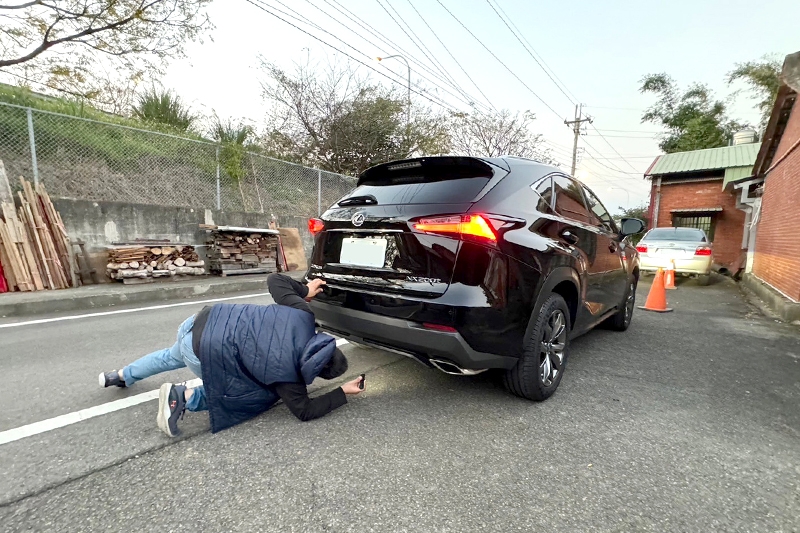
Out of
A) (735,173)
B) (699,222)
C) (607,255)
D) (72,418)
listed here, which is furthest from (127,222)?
(699,222)

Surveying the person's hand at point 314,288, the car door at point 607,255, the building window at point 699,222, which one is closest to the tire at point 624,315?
the car door at point 607,255

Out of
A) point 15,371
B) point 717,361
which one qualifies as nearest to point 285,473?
point 15,371

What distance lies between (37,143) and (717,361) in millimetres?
10071

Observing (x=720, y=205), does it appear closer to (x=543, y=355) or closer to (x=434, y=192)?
(x=543, y=355)

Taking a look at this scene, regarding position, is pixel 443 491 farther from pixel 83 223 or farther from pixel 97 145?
pixel 97 145

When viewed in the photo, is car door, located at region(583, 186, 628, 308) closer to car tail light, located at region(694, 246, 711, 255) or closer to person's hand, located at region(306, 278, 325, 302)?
person's hand, located at region(306, 278, 325, 302)

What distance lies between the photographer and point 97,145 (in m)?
7.39

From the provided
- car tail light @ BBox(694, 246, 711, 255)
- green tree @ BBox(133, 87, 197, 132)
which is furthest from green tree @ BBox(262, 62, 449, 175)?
car tail light @ BBox(694, 246, 711, 255)

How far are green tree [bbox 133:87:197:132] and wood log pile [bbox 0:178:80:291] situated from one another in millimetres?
5308

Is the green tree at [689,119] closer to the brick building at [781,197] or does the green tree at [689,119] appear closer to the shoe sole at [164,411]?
the brick building at [781,197]

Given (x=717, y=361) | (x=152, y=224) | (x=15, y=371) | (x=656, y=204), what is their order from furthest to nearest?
(x=656, y=204)
(x=152, y=224)
(x=717, y=361)
(x=15, y=371)

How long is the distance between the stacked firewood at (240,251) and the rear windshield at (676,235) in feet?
31.8

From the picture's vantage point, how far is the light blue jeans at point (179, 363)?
2.11 m

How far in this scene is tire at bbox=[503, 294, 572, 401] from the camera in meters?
2.35
